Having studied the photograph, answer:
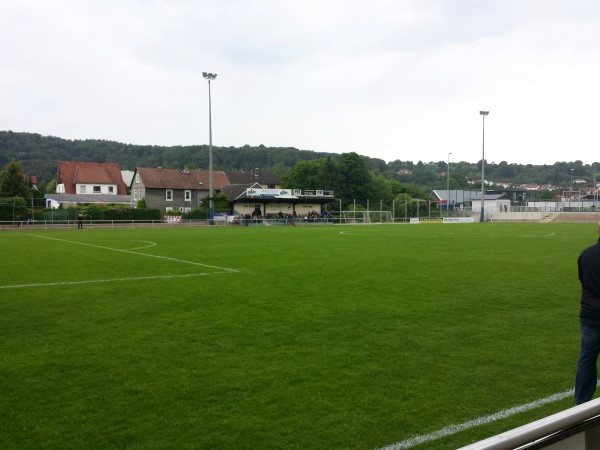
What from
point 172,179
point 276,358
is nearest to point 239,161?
point 172,179

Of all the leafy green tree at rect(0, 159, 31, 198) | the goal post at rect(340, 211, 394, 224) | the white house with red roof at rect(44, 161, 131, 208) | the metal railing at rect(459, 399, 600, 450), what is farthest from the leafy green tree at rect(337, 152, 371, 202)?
the metal railing at rect(459, 399, 600, 450)

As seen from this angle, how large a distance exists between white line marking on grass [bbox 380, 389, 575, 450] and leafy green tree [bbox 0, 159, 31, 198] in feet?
227

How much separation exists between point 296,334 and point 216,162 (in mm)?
130936

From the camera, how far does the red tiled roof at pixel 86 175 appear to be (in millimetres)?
79375

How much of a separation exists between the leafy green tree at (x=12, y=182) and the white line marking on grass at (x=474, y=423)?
6904 centimetres

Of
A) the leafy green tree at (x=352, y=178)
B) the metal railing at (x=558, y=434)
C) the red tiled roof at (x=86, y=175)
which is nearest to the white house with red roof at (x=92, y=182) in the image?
the red tiled roof at (x=86, y=175)

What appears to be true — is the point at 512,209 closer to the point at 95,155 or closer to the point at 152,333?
the point at 152,333

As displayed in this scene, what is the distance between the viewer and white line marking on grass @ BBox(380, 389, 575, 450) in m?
4.10

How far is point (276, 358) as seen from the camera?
6.42 meters

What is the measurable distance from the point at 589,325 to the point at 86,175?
8395 centimetres

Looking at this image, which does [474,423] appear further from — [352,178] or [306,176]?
[306,176]

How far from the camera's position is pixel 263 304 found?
1001cm

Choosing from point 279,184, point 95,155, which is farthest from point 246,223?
point 95,155

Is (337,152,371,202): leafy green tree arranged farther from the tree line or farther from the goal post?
the goal post
